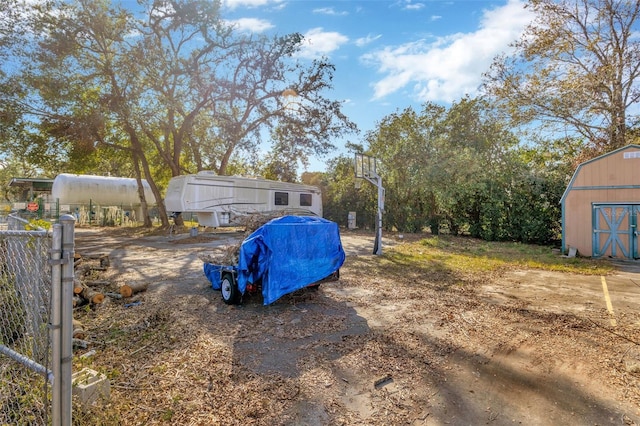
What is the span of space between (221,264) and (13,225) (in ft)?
10.6

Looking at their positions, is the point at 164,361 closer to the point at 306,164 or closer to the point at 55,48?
the point at 55,48

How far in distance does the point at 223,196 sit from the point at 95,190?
42.4 feet

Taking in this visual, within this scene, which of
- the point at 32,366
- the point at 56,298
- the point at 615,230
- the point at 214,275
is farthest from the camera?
the point at 615,230

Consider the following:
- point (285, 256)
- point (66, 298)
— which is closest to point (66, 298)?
point (66, 298)

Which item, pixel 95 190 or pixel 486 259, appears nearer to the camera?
pixel 486 259

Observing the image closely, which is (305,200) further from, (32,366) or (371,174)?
(32,366)

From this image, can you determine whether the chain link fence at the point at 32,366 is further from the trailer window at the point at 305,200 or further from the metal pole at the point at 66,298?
the trailer window at the point at 305,200

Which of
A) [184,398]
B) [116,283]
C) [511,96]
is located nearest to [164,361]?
[184,398]

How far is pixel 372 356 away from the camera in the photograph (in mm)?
3541

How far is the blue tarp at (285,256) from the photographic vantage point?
15.9ft

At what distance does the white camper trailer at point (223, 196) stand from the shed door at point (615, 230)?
10.2m

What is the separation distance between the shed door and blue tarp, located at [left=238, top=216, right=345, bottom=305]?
30.4ft

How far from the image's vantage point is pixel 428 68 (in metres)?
11.5

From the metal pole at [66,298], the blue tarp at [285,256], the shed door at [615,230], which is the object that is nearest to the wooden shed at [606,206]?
the shed door at [615,230]
